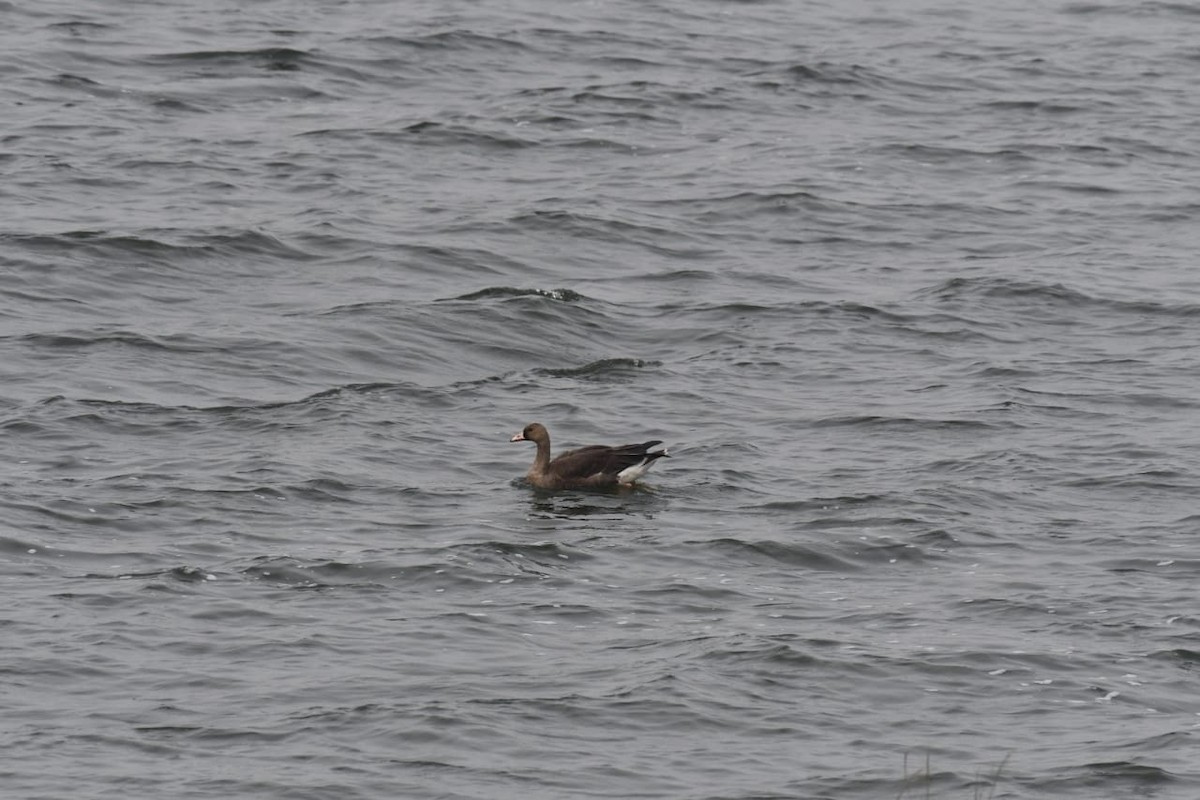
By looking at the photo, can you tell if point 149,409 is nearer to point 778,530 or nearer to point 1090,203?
point 778,530

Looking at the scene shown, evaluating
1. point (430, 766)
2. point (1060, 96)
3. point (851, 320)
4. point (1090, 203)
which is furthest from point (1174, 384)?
point (1060, 96)

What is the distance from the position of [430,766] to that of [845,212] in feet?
50.2

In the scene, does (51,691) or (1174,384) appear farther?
(1174,384)

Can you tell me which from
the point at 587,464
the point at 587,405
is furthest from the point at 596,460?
the point at 587,405

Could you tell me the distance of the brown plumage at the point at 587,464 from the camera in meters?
17.6

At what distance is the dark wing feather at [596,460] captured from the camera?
57.6 ft

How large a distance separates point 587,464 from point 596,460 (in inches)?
3.4

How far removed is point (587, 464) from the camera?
58.4 feet

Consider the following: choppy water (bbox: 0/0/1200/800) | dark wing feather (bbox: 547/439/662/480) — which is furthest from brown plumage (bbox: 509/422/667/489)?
choppy water (bbox: 0/0/1200/800)

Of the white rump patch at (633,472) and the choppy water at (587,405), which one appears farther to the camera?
the white rump patch at (633,472)

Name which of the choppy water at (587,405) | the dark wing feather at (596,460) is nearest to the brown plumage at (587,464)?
the dark wing feather at (596,460)

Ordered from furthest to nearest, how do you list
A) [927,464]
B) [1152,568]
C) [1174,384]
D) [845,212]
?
[845,212] < [1174,384] < [927,464] < [1152,568]

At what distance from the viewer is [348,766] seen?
11797 millimetres

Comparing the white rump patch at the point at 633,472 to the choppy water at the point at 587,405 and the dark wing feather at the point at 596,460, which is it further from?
the choppy water at the point at 587,405
